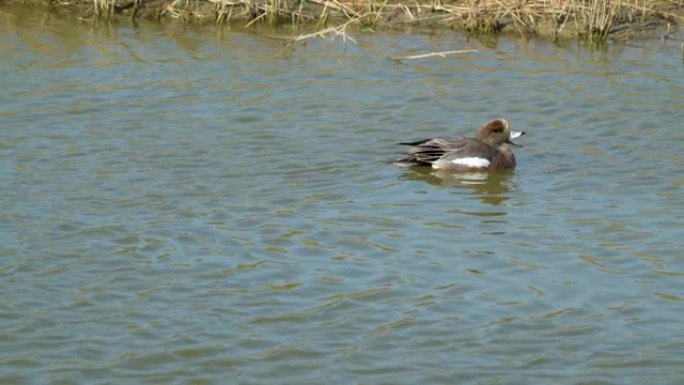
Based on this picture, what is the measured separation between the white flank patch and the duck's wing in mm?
31

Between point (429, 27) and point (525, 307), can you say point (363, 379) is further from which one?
point (429, 27)

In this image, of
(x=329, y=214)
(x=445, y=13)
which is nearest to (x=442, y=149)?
(x=329, y=214)

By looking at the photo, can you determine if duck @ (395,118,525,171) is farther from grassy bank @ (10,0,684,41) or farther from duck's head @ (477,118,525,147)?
grassy bank @ (10,0,684,41)

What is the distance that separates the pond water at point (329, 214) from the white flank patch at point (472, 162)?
0.42ft

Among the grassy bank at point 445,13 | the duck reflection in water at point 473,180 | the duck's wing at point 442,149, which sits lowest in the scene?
the duck reflection in water at point 473,180

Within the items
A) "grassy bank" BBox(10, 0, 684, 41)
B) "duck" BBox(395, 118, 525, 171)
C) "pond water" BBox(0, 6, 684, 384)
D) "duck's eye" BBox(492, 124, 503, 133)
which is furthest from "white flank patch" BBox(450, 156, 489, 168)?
"grassy bank" BBox(10, 0, 684, 41)

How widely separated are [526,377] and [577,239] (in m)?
2.32

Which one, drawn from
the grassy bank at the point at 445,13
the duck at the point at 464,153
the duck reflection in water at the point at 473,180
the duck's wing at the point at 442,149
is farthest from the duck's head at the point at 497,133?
the grassy bank at the point at 445,13

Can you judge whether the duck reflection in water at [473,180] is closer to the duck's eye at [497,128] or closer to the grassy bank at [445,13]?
the duck's eye at [497,128]

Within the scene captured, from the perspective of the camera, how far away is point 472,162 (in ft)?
35.1

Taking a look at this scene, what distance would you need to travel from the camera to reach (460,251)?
8.48 meters

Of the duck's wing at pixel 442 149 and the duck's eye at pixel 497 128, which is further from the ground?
the duck's eye at pixel 497 128

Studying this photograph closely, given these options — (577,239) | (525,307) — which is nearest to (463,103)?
(577,239)

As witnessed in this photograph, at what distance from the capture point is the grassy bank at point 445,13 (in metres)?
14.6
